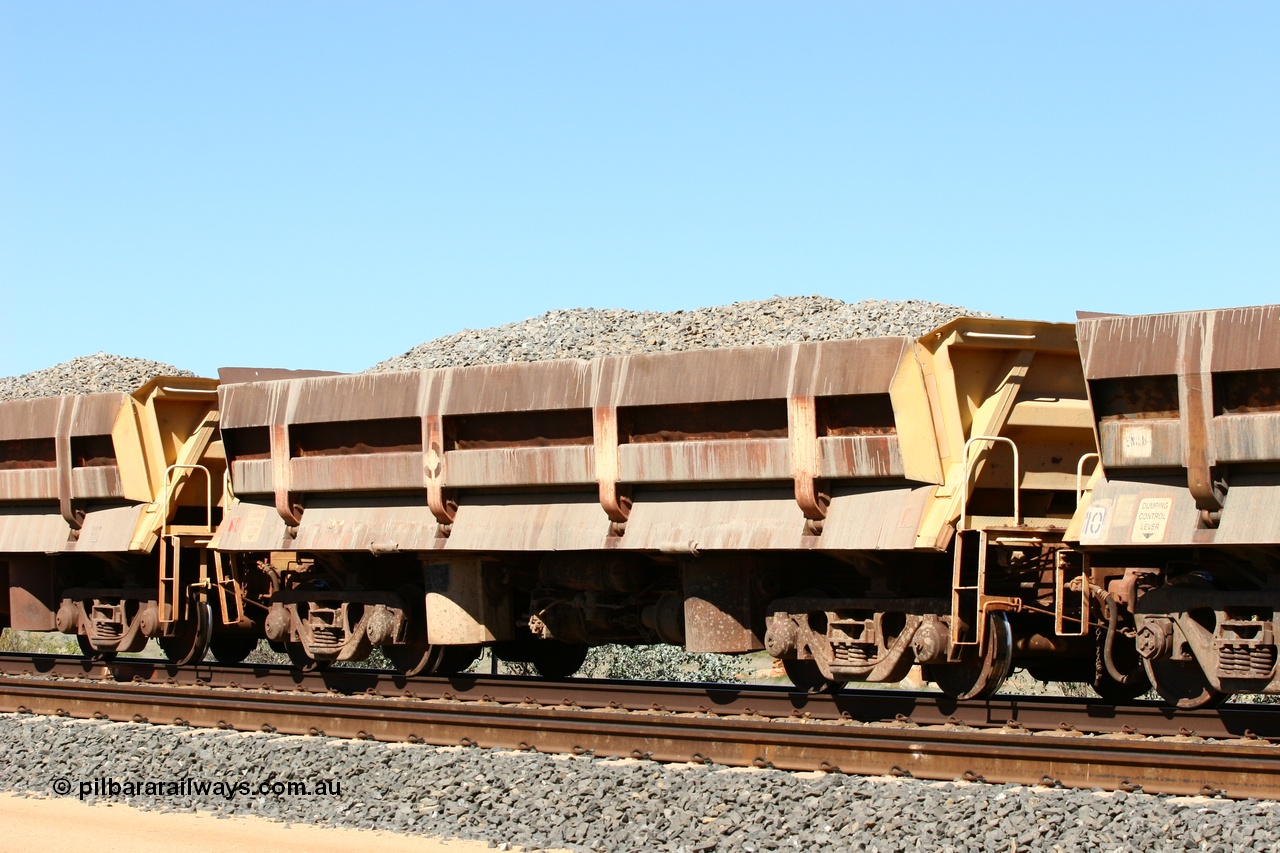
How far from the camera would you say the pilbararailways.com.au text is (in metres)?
9.45

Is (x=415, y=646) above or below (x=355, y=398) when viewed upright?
below

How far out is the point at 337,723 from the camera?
A: 11266 millimetres

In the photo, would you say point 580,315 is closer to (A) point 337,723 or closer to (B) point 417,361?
(B) point 417,361

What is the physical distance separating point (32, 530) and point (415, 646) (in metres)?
4.56

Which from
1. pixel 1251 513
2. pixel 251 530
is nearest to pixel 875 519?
pixel 1251 513

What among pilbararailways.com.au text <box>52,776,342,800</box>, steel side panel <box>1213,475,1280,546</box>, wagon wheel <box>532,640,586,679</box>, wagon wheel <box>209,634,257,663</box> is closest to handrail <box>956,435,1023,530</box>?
steel side panel <box>1213,475,1280,546</box>

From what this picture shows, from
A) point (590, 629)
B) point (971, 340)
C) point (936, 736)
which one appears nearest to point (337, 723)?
point (590, 629)

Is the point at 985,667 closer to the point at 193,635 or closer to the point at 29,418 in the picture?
the point at 193,635

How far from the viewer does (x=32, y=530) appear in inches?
607

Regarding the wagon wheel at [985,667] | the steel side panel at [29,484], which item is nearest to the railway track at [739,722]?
the wagon wheel at [985,667]

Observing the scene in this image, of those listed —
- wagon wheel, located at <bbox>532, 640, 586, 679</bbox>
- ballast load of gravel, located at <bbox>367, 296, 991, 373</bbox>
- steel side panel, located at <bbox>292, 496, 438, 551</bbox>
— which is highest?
ballast load of gravel, located at <bbox>367, 296, 991, 373</bbox>

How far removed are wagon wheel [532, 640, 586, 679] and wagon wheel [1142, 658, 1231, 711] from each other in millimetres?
6036

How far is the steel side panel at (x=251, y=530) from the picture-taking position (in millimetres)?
13586

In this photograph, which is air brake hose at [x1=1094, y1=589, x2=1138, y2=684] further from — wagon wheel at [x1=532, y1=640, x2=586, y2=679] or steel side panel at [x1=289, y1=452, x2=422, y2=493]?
wagon wheel at [x1=532, y1=640, x2=586, y2=679]
